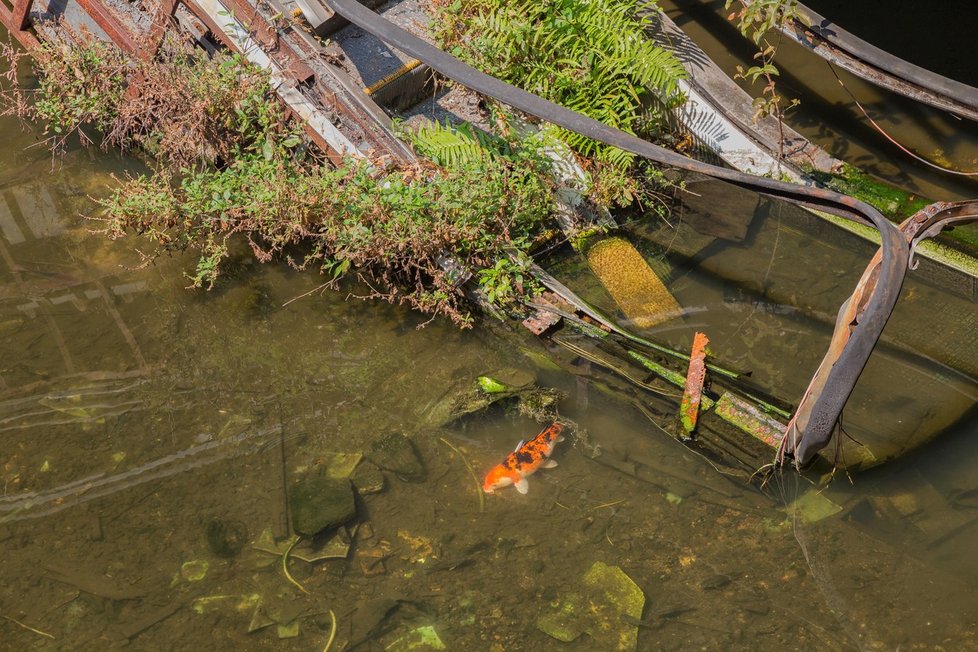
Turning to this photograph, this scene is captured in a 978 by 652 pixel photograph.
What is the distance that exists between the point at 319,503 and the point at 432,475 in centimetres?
64

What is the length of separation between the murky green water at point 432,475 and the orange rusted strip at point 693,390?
0.51 feet

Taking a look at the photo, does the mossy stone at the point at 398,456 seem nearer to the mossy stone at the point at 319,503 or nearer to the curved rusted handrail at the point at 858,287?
the mossy stone at the point at 319,503

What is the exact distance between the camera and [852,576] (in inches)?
194

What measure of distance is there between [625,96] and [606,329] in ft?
5.48

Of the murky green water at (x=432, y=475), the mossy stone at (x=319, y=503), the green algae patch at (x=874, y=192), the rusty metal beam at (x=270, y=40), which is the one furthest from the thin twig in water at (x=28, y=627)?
the green algae patch at (x=874, y=192)

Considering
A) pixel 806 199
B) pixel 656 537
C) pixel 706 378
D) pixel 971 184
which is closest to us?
pixel 806 199

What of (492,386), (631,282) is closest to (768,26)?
(631,282)

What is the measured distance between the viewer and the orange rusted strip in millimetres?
5242

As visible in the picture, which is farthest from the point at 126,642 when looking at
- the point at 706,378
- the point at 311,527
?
the point at 706,378

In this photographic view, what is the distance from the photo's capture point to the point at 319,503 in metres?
5.09

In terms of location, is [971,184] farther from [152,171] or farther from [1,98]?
[1,98]

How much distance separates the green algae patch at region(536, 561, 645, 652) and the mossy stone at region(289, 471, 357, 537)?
1.19 metres

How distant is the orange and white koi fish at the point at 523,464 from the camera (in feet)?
17.0

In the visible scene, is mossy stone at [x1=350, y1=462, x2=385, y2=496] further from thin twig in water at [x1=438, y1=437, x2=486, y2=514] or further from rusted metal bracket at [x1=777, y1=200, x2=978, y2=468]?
rusted metal bracket at [x1=777, y1=200, x2=978, y2=468]
